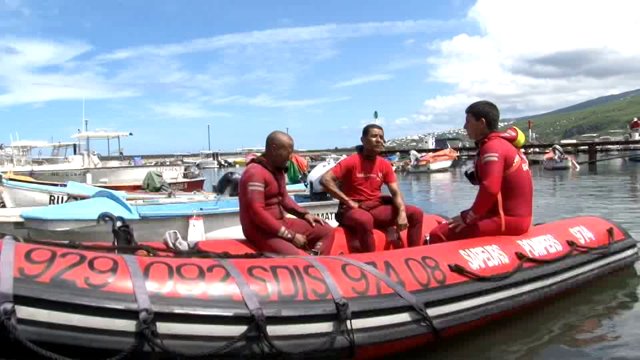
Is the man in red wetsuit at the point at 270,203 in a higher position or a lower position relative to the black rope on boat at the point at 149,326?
higher

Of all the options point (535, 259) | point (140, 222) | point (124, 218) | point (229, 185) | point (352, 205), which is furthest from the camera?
point (229, 185)

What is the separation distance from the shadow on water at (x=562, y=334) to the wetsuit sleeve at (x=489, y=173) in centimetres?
124

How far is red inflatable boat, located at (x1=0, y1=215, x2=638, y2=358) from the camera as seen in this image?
4.30 metres

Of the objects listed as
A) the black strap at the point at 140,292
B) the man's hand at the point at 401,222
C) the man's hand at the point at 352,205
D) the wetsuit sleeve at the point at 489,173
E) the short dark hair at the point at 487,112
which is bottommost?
the black strap at the point at 140,292

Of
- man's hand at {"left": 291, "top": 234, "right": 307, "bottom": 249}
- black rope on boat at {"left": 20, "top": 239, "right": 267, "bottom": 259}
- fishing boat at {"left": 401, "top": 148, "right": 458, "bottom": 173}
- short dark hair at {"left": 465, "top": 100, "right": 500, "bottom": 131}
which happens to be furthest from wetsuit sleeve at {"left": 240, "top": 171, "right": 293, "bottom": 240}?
fishing boat at {"left": 401, "top": 148, "right": 458, "bottom": 173}

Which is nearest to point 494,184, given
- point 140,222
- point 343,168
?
point 343,168

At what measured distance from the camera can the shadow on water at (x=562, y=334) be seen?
19.0ft

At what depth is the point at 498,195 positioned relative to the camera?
662 cm

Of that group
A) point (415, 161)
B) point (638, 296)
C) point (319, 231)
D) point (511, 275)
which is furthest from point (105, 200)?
point (415, 161)

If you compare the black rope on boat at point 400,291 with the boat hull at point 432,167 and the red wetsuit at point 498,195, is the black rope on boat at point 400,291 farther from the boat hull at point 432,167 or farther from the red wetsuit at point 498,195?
the boat hull at point 432,167

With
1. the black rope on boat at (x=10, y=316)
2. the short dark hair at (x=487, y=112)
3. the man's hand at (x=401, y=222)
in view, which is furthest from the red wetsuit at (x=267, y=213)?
the short dark hair at (x=487, y=112)

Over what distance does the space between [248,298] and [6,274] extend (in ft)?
5.57

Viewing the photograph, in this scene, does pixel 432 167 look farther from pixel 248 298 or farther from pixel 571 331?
pixel 248 298

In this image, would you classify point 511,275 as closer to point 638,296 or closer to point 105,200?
point 638,296
